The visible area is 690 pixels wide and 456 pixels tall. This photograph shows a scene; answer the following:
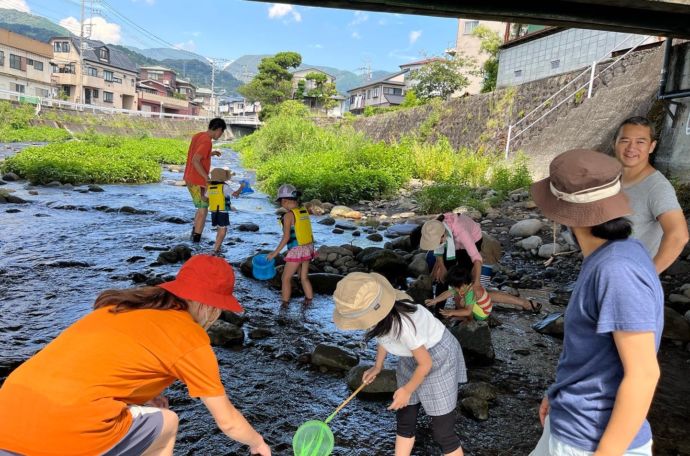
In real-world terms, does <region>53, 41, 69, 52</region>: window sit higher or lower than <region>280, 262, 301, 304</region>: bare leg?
higher

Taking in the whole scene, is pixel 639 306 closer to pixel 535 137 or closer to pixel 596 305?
pixel 596 305

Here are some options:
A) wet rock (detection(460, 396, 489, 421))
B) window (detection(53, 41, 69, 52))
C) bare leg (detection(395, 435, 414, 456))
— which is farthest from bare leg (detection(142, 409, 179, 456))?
window (detection(53, 41, 69, 52))

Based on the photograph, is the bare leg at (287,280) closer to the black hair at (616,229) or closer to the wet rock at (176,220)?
the black hair at (616,229)

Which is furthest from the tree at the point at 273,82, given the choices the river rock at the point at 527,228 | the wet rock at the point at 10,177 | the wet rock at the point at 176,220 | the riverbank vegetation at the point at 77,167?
the river rock at the point at 527,228

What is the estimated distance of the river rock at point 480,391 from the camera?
11.5 ft

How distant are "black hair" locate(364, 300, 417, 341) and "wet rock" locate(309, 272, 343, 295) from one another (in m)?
3.70

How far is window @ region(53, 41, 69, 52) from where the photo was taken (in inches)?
1951

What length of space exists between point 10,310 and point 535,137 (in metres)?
14.3

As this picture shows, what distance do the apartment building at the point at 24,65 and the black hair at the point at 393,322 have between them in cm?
4775

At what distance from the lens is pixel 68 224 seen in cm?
886

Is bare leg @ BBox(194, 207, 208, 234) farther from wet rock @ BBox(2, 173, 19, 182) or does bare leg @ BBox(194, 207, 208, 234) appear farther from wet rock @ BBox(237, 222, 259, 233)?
wet rock @ BBox(2, 173, 19, 182)

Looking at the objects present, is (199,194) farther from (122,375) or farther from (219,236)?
(122,375)

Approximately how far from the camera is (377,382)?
3576 millimetres

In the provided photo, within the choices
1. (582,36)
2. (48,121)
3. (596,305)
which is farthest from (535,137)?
(48,121)
